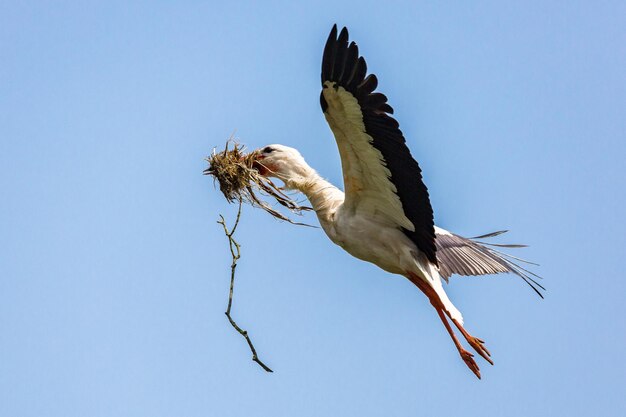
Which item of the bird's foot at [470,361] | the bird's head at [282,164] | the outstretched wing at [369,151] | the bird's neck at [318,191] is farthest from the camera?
the bird's head at [282,164]

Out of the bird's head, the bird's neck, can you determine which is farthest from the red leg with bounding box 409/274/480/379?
the bird's head

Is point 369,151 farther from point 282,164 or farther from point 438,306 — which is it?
point 438,306

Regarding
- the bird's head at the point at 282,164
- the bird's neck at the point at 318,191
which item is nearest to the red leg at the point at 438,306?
the bird's neck at the point at 318,191

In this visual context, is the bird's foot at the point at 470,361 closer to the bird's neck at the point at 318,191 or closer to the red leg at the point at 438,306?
the red leg at the point at 438,306

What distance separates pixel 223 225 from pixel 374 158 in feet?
4.83

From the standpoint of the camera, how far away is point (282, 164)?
1095 centimetres

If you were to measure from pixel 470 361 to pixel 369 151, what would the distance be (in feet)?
6.93

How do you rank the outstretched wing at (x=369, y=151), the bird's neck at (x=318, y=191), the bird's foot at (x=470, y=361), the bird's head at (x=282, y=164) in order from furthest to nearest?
the bird's head at (x=282, y=164), the bird's neck at (x=318, y=191), the bird's foot at (x=470, y=361), the outstretched wing at (x=369, y=151)

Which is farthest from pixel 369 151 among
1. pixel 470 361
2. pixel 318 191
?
pixel 470 361

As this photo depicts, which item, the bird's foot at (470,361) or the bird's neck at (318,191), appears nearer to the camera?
the bird's foot at (470,361)

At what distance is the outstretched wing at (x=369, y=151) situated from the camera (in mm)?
9109

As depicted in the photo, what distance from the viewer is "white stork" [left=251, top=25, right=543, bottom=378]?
30.1 ft

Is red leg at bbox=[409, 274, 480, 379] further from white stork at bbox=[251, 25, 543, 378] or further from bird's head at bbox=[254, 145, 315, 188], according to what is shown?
bird's head at bbox=[254, 145, 315, 188]

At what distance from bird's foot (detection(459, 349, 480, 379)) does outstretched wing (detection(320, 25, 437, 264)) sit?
84 cm
